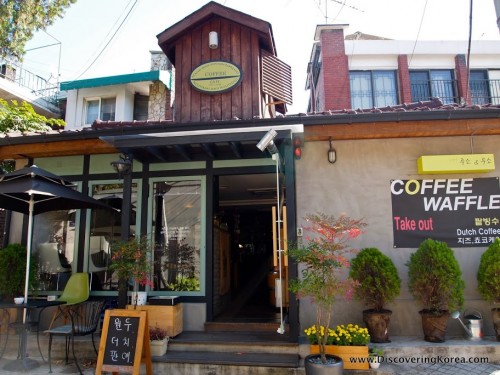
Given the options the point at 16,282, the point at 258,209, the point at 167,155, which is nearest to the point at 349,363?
the point at 167,155

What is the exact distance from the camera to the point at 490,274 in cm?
499

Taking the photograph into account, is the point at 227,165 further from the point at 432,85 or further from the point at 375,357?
the point at 432,85

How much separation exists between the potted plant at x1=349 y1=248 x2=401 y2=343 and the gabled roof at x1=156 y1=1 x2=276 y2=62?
14.2 ft

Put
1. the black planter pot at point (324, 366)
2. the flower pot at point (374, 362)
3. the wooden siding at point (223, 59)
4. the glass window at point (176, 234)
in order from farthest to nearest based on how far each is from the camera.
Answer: the wooden siding at point (223, 59)
the glass window at point (176, 234)
the flower pot at point (374, 362)
the black planter pot at point (324, 366)

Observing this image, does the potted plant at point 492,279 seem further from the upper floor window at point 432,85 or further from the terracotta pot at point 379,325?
the upper floor window at point 432,85

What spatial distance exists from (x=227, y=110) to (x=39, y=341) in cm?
462

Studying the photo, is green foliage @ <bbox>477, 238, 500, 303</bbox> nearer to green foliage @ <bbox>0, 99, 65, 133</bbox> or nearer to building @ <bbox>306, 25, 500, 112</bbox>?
building @ <bbox>306, 25, 500, 112</bbox>

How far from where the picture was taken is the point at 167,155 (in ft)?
20.4

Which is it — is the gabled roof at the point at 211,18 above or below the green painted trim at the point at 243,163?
above

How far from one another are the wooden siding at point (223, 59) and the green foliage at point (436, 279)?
3597 millimetres

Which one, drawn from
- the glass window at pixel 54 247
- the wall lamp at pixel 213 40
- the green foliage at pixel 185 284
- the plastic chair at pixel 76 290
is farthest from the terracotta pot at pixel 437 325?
the wall lamp at pixel 213 40

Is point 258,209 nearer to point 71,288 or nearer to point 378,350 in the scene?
point 71,288

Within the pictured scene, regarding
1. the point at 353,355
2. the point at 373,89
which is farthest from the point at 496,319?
the point at 373,89

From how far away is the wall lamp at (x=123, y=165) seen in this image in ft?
17.6
